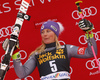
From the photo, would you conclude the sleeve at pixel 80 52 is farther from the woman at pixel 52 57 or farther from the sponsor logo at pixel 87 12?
the sponsor logo at pixel 87 12

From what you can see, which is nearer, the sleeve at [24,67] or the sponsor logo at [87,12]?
the sleeve at [24,67]

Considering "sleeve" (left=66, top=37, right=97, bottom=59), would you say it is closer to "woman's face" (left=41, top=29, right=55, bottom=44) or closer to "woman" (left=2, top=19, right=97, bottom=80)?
"woman" (left=2, top=19, right=97, bottom=80)

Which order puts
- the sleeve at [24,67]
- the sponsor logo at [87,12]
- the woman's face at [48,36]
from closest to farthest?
the sleeve at [24,67] < the woman's face at [48,36] < the sponsor logo at [87,12]

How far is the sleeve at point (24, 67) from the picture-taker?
2062mm

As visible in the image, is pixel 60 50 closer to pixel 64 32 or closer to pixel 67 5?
pixel 64 32

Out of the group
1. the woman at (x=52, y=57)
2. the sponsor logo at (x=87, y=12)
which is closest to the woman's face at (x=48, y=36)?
the woman at (x=52, y=57)

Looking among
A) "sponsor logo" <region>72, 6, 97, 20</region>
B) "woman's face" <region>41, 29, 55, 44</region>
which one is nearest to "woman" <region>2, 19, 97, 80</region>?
"woman's face" <region>41, 29, 55, 44</region>

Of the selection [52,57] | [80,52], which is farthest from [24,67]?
[80,52]

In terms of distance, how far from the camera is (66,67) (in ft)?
7.00

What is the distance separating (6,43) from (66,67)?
611 mm

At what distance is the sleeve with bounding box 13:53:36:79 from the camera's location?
2.06 metres

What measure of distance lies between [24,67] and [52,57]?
0.29 meters

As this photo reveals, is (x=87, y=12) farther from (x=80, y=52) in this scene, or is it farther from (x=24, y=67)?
(x=24, y=67)

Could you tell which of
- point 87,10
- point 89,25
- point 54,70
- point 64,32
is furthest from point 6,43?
point 87,10
